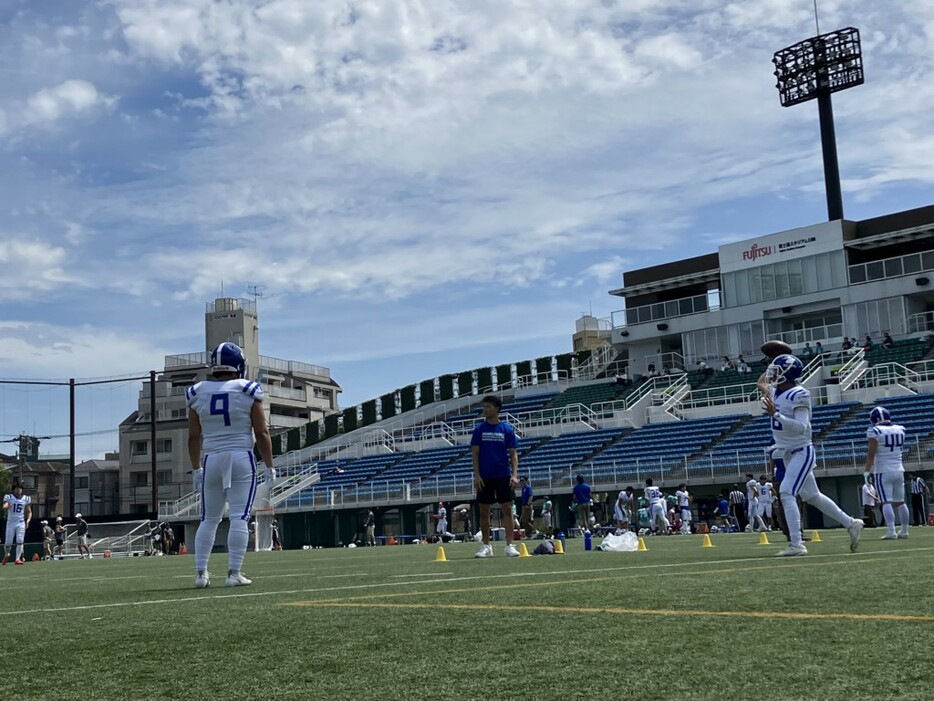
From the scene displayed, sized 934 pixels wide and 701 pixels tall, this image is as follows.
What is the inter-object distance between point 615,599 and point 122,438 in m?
93.7

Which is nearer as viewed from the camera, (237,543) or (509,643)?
(509,643)

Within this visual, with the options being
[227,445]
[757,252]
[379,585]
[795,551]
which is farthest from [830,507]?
[757,252]

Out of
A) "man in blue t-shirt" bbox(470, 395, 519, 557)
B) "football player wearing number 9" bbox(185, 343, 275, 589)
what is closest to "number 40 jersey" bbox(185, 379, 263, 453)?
"football player wearing number 9" bbox(185, 343, 275, 589)

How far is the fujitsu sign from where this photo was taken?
2255 inches

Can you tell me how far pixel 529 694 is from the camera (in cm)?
354

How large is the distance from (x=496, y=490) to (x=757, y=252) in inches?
1781

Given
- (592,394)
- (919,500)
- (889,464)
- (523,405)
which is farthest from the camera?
(523,405)

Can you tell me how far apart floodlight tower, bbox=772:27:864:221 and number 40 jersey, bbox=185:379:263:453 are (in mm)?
54887

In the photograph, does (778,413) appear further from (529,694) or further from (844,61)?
(844,61)

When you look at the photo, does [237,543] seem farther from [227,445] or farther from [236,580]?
[227,445]

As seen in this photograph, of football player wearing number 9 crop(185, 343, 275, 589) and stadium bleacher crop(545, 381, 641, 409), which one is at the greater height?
stadium bleacher crop(545, 381, 641, 409)

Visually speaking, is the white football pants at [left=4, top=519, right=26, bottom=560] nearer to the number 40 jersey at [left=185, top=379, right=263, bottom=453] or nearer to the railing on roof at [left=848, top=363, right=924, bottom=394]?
the number 40 jersey at [left=185, top=379, right=263, bottom=453]

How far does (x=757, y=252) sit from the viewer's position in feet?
190

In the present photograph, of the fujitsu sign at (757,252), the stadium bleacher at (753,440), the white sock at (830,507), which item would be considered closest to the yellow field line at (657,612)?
the white sock at (830,507)
